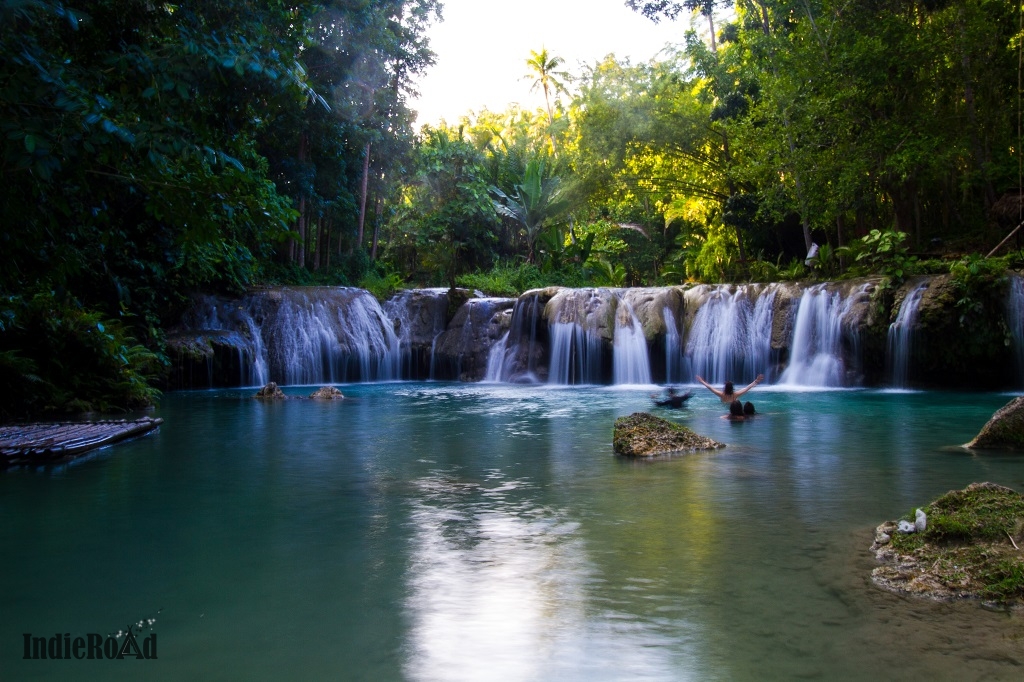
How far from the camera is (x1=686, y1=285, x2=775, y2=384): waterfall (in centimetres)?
1911

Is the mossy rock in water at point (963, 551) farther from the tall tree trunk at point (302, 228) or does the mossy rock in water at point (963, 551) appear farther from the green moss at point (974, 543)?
the tall tree trunk at point (302, 228)

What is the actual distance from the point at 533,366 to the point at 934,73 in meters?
12.9

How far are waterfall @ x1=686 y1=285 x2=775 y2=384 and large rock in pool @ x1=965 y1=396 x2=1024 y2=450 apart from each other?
10.4m

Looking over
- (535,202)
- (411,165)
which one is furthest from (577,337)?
(411,165)

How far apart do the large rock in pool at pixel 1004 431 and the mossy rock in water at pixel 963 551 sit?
13.7 feet

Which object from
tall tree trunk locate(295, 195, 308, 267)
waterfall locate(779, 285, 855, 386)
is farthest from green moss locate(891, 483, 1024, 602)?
tall tree trunk locate(295, 195, 308, 267)

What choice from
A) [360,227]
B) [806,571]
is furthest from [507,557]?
[360,227]

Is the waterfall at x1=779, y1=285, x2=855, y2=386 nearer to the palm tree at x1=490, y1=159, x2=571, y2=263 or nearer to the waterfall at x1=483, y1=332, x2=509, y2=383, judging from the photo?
the waterfall at x1=483, y1=332, x2=509, y2=383

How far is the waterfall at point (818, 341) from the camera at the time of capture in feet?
58.1

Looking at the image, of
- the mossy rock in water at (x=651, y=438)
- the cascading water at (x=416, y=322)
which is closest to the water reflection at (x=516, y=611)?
the mossy rock in water at (x=651, y=438)

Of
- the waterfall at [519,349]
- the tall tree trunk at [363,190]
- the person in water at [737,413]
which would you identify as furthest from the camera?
the tall tree trunk at [363,190]

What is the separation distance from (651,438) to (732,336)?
1154cm

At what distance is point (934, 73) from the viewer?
19.8 meters

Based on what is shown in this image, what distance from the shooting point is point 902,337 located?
16.4 m
